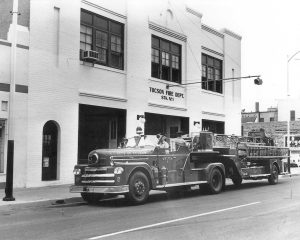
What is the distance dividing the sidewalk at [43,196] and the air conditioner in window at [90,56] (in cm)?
583

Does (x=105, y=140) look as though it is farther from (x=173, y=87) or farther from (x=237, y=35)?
(x=237, y=35)

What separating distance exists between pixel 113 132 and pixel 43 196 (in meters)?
Result: 8.74

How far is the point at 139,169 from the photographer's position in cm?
1375

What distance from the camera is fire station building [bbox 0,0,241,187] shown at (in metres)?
17.7

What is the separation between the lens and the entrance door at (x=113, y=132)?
75.3ft

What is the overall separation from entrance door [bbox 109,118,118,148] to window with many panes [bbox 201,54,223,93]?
782 centimetres

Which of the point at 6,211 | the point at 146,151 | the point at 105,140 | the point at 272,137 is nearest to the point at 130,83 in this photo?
the point at 105,140

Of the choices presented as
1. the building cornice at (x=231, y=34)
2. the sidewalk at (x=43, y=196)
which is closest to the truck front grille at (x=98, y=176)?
the sidewalk at (x=43, y=196)

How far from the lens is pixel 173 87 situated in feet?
85.8

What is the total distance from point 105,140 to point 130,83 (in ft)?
10.1

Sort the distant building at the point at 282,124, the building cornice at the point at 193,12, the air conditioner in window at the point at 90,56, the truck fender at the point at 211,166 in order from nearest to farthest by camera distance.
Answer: the truck fender at the point at 211,166
the air conditioner in window at the point at 90,56
the building cornice at the point at 193,12
the distant building at the point at 282,124

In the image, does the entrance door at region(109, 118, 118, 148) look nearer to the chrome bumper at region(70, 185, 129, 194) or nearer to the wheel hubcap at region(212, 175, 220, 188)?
the wheel hubcap at region(212, 175, 220, 188)

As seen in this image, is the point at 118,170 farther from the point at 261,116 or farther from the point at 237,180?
the point at 261,116

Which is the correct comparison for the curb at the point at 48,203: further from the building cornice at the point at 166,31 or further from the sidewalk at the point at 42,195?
the building cornice at the point at 166,31
